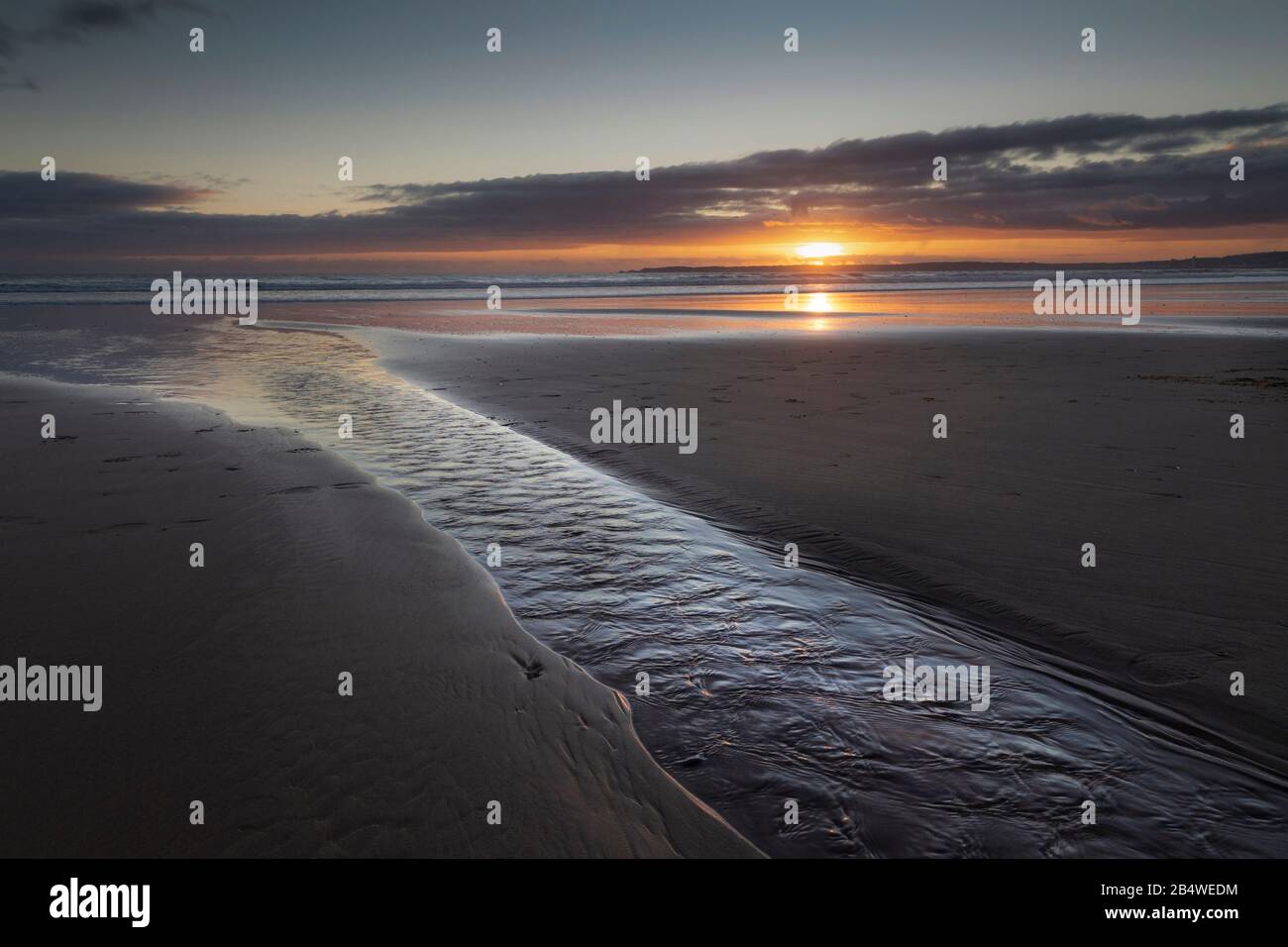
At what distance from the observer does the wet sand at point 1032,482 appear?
3.83m

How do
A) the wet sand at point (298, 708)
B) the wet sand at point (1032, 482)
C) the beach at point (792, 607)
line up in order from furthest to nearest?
the wet sand at point (1032, 482), the beach at point (792, 607), the wet sand at point (298, 708)

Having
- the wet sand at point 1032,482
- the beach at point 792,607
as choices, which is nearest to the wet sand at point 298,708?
the beach at point 792,607

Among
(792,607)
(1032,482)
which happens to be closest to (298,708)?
(792,607)

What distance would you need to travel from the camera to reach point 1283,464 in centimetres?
672

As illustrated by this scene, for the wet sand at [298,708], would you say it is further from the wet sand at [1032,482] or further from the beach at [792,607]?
the wet sand at [1032,482]

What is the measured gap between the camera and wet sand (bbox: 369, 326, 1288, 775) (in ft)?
12.6

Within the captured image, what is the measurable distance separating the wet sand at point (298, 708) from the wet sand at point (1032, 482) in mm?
2293

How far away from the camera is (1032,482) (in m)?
6.50

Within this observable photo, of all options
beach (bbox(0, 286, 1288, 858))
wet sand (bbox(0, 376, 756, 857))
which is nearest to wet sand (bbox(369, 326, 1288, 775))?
beach (bbox(0, 286, 1288, 858))

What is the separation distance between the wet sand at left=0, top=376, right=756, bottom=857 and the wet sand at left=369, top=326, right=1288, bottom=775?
2.29m

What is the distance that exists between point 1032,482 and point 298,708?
580cm

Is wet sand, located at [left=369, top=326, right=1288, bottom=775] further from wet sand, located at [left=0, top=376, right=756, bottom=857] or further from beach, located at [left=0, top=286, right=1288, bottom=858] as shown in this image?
wet sand, located at [left=0, top=376, right=756, bottom=857]

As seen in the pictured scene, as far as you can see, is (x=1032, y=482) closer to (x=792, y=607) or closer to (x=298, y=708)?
(x=792, y=607)
